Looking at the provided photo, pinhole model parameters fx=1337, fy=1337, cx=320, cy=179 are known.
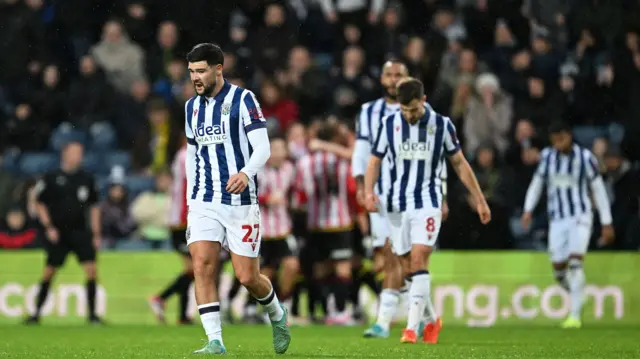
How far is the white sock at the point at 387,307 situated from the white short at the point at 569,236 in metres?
4.26

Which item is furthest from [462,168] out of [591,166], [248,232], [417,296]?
[591,166]

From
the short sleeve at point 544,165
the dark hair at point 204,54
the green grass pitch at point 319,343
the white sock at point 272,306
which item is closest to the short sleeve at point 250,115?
the dark hair at point 204,54

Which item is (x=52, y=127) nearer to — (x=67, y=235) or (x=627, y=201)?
(x=67, y=235)

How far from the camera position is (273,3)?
2144 centimetres

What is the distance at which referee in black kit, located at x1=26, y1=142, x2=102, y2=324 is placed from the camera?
16562mm

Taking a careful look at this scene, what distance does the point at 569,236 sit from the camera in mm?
16156

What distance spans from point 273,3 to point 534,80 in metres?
4.50

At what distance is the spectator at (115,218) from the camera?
18.8 m

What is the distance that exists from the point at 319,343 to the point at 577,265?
5.28 metres

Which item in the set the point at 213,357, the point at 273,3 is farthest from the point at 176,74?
the point at 213,357

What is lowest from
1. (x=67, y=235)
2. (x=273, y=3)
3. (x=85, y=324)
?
(x=85, y=324)

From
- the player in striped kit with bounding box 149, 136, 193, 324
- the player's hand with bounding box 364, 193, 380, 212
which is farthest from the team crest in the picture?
the player in striped kit with bounding box 149, 136, 193, 324

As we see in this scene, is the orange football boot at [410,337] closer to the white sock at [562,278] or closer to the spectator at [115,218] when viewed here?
the white sock at [562,278]

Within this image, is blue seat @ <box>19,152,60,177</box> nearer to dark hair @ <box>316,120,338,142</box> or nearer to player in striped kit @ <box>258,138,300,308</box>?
player in striped kit @ <box>258,138,300,308</box>
